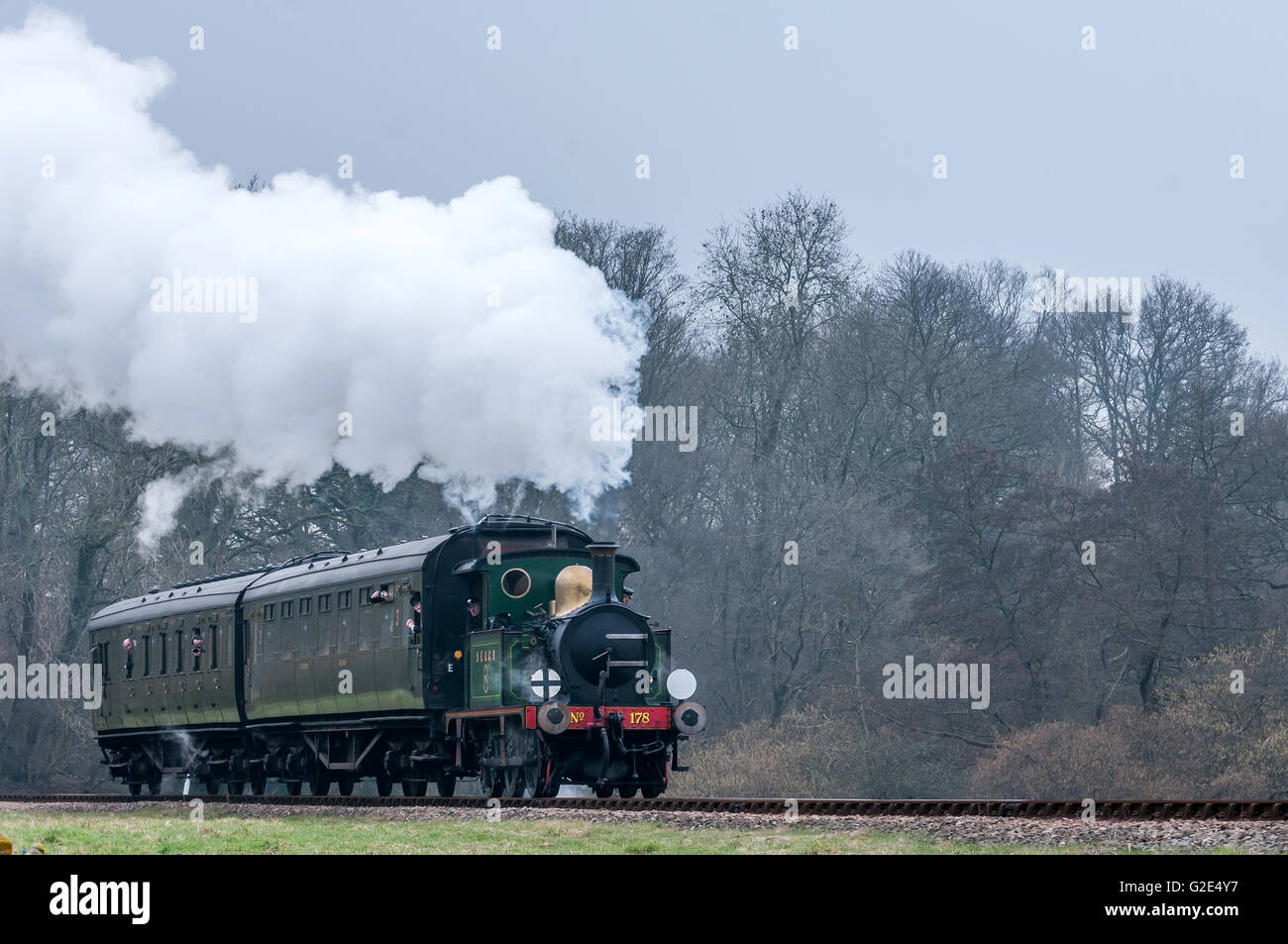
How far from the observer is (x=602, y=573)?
74.6 feet

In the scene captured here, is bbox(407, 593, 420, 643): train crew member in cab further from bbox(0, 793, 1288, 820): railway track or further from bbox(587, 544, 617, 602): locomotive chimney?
bbox(587, 544, 617, 602): locomotive chimney

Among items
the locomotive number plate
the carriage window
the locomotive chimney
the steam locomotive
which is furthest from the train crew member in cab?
the locomotive number plate

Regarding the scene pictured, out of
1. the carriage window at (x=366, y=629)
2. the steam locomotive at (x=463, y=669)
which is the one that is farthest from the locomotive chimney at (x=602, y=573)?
the carriage window at (x=366, y=629)

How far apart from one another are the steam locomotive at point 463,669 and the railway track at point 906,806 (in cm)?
88

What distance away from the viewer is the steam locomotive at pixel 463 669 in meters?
22.5

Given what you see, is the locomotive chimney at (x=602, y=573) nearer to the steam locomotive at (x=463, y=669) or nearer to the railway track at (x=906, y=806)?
the steam locomotive at (x=463, y=669)

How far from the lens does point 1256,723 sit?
31.6m

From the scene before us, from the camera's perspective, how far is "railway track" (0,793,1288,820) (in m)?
15.5

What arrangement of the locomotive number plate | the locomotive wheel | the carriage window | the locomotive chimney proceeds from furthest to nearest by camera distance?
the locomotive wheel, the carriage window, the locomotive chimney, the locomotive number plate

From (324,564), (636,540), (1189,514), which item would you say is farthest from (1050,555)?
(324,564)

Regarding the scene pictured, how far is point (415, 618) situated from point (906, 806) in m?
7.87

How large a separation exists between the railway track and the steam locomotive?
2.89ft

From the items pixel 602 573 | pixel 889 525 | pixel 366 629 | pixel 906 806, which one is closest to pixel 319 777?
pixel 366 629
